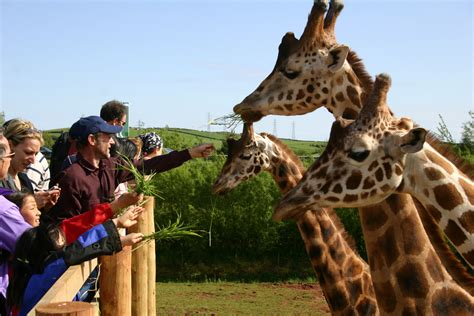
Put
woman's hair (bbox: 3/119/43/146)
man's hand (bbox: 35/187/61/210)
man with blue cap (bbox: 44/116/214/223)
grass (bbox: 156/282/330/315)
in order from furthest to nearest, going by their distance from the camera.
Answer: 1. grass (bbox: 156/282/330/315)
2. man with blue cap (bbox: 44/116/214/223)
3. woman's hair (bbox: 3/119/43/146)
4. man's hand (bbox: 35/187/61/210)

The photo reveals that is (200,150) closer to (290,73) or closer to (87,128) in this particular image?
(290,73)

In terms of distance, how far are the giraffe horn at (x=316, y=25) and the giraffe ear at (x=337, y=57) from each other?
214 millimetres

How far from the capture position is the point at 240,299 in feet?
34.0

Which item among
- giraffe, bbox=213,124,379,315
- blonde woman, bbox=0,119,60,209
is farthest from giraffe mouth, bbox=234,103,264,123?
blonde woman, bbox=0,119,60,209

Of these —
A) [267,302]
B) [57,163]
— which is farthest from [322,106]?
[267,302]

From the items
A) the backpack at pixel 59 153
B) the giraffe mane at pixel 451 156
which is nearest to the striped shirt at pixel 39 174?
the backpack at pixel 59 153

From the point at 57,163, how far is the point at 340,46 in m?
2.79

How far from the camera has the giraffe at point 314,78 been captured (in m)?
4.96

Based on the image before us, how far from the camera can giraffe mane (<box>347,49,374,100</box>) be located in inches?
197

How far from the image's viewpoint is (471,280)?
347 centimetres

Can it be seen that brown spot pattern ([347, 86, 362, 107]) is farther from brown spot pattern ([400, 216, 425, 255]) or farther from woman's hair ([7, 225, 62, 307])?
woman's hair ([7, 225, 62, 307])

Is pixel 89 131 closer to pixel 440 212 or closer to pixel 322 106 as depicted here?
pixel 322 106

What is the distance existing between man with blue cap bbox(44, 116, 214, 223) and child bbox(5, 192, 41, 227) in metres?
1.01

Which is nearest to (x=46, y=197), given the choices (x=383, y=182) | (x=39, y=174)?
(x=39, y=174)
